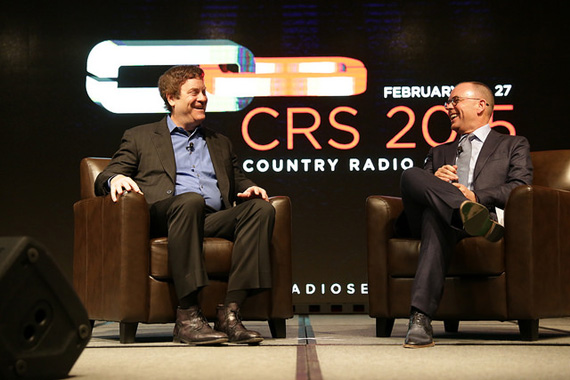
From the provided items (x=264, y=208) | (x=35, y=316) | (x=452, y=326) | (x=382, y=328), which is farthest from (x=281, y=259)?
(x=35, y=316)

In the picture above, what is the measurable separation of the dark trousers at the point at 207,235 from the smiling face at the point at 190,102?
0.52 metres

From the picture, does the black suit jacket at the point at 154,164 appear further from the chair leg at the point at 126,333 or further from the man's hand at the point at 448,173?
the man's hand at the point at 448,173

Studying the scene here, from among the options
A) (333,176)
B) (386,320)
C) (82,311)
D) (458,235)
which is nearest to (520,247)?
(458,235)

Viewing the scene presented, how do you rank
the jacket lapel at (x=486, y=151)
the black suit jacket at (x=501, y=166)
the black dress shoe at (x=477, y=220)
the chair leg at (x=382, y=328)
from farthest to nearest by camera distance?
the jacket lapel at (x=486, y=151), the chair leg at (x=382, y=328), the black suit jacket at (x=501, y=166), the black dress shoe at (x=477, y=220)

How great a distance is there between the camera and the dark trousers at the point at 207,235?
3.02 m

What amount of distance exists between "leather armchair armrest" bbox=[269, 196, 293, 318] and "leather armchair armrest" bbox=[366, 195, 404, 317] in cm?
36

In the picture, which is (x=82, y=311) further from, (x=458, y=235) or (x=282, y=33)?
(x=282, y=33)

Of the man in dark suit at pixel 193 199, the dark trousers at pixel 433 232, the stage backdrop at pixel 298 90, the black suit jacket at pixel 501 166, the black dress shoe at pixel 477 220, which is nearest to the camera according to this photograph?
the black dress shoe at pixel 477 220

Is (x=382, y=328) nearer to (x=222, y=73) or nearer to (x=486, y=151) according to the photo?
(x=486, y=151)

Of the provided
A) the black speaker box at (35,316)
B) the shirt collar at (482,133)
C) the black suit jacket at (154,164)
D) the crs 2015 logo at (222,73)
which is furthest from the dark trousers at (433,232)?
the crs 2015 logo at (222,73)

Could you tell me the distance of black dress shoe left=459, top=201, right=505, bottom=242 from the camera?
9.20 feet

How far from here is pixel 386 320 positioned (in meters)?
3.36

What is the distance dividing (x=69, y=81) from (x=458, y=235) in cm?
327

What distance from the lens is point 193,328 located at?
2982 millimetres
